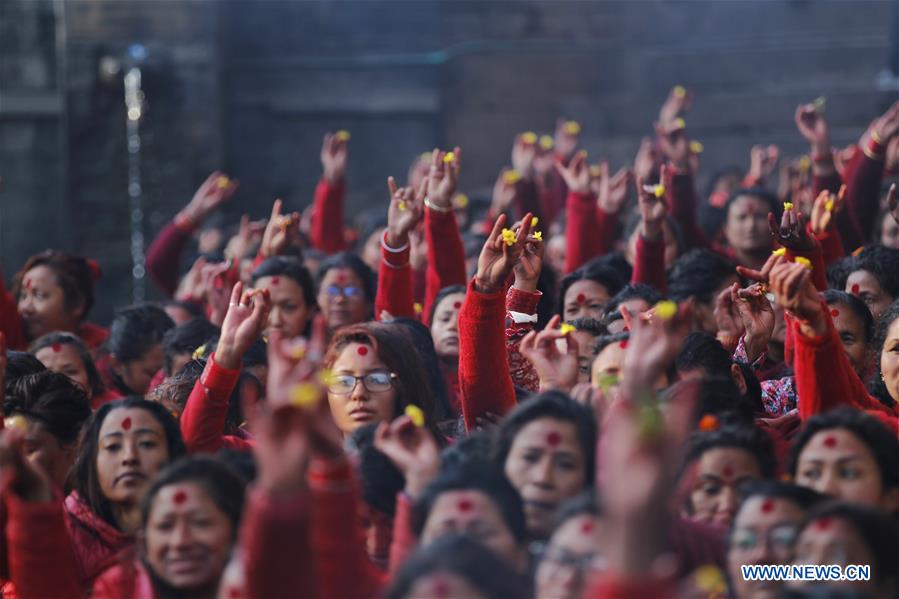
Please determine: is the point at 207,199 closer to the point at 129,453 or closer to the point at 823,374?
the point at 129,453

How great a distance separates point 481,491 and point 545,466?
12.2 inches

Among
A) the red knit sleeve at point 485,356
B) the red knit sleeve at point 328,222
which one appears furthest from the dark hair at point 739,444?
the red knit sleeve at point 328,222

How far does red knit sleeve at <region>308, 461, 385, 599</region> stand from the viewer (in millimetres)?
3438

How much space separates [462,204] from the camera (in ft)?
29.9

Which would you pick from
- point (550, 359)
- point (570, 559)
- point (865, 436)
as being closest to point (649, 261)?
point (550, 359)

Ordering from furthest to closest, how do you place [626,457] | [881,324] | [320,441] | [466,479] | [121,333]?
[121,333], [881,324], [466,479], [320,441], [626,457]

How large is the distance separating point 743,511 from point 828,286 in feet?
8.28

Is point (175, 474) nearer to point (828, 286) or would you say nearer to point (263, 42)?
point (828, 286)

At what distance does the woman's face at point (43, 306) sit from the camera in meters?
6.79

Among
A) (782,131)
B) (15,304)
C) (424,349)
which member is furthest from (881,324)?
(782,131)

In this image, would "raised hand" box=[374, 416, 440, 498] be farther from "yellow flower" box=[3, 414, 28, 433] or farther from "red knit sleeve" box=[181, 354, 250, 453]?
"yellow flower" box=[3, 414, 28, 433]

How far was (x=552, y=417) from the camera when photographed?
13.1 ft

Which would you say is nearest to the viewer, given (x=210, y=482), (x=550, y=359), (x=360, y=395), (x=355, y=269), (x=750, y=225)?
(x=210, y=482)

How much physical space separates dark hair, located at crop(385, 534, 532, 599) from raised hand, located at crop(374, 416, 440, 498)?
14.2 inches
